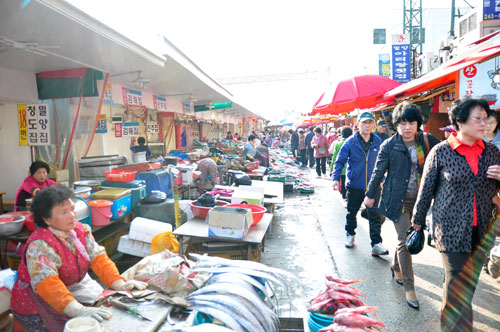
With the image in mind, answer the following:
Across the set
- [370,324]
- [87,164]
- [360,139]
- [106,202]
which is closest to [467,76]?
[360,139]

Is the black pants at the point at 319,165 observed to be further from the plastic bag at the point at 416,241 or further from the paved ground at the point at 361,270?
the plastic bag at the point at 416,241

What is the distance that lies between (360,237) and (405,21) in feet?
87.0

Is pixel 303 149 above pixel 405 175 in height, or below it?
below

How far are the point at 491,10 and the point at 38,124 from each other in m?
11.4

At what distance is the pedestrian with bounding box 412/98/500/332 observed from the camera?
8.44 ft

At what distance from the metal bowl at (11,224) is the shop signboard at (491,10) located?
37.9ft

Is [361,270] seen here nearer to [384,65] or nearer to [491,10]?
[491,10]

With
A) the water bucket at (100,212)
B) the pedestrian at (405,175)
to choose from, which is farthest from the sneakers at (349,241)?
the water bucket at (100,212)

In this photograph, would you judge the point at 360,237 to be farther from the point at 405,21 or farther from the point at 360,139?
the point at 405,21

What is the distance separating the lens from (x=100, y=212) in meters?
4.57

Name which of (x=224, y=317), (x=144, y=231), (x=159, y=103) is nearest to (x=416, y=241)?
(x=224, y=317)

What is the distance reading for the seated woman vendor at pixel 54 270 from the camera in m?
2.26

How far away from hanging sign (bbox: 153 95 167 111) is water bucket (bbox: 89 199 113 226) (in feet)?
20.5

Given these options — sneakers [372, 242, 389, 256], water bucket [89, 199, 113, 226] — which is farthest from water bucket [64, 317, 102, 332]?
sneakers [372, 242, 389, 256]
